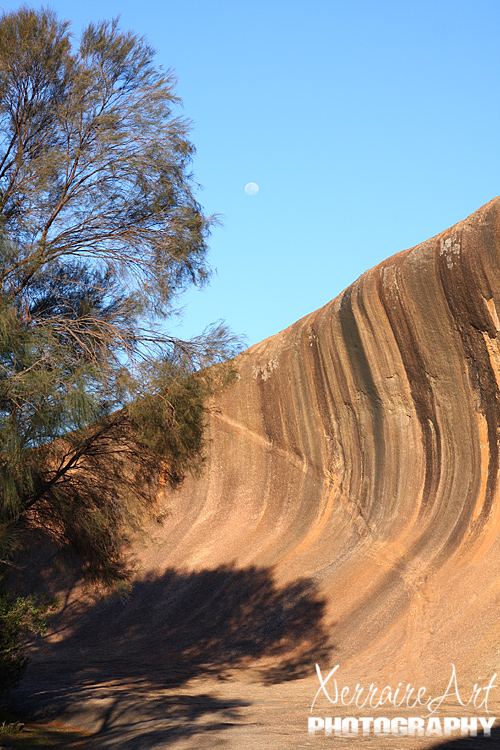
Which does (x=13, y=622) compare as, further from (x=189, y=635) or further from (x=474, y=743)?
(x=189, y=635)

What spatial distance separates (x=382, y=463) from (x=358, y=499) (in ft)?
3.00

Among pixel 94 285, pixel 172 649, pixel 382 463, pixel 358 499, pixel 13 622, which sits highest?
pixel 94 285

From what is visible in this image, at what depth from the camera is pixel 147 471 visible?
9.70 metres

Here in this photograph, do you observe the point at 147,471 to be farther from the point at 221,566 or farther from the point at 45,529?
the point at 221,566

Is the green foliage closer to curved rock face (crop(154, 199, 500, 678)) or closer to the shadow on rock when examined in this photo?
the shadow on rock

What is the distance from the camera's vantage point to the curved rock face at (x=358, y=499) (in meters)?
11.2

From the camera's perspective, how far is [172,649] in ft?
43.8

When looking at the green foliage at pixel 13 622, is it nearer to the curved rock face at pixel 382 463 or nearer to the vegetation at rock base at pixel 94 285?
the vegetation at rock base at pixel 94 285

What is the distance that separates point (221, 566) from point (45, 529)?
716 cm

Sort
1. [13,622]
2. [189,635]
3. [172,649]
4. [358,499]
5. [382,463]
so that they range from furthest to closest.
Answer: [358,499], [382,463], [189,635], [172,649], [13,622]

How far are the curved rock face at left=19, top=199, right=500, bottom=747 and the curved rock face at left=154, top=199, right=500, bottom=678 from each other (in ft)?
0.11

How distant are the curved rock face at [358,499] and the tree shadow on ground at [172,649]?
0.17 ft

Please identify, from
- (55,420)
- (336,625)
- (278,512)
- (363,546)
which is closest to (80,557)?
(55,420)

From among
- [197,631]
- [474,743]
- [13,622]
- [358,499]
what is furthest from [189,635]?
[474,743]
